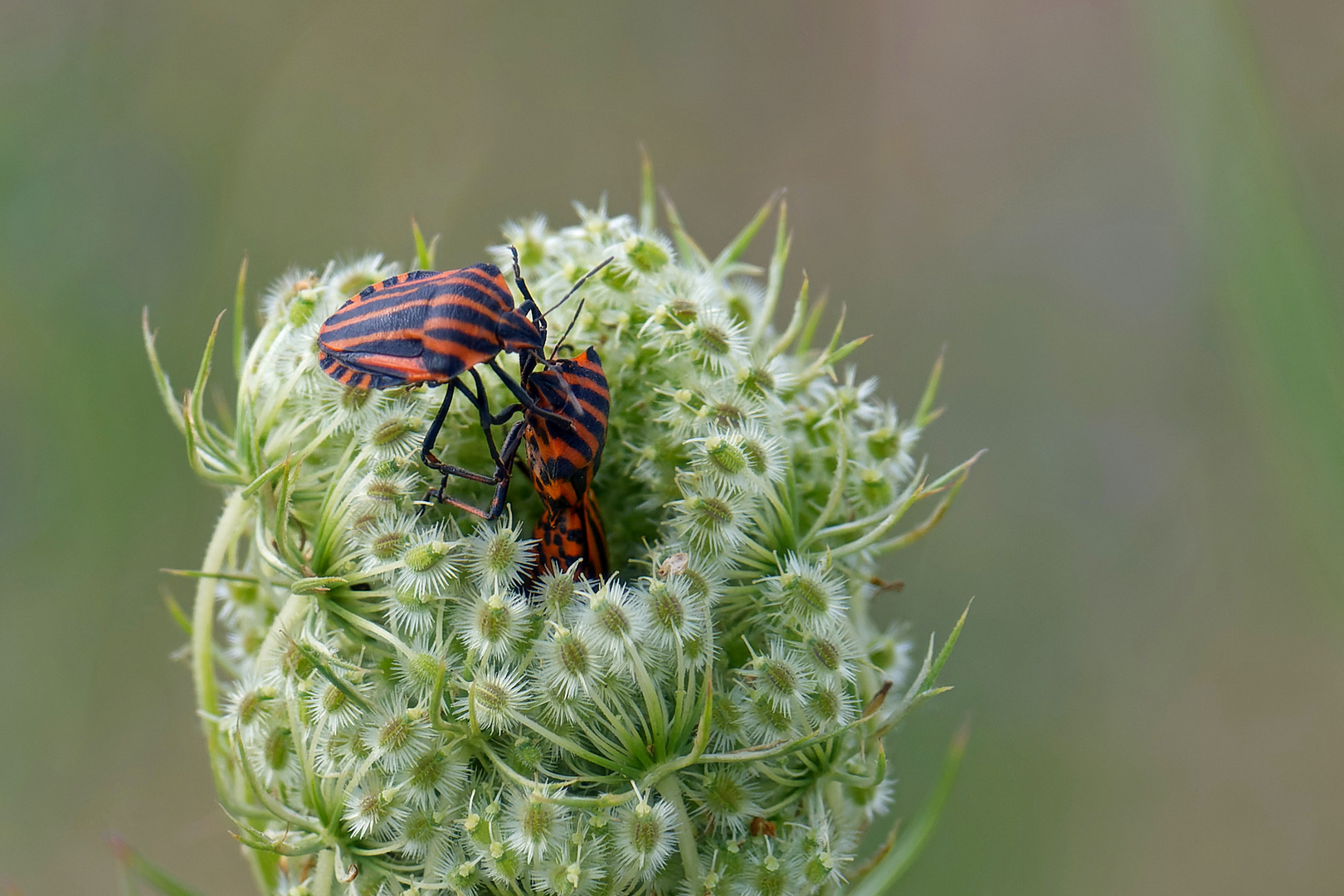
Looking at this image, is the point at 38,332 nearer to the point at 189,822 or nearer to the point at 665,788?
the point at 189,822

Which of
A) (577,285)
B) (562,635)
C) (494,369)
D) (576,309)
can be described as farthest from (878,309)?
(562,635)

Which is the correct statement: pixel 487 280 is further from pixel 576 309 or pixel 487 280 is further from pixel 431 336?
pixel 576 309

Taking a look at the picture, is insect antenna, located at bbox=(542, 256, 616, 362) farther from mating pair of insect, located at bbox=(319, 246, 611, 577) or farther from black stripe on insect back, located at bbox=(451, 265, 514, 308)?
black stripe on insect back, located at bbox=(451, 265, 514, 308)

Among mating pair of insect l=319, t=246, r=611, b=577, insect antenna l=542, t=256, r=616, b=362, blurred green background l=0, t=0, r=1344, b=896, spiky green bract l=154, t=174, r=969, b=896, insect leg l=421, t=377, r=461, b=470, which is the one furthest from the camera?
blurred green background l=0, t=0, r=1344, b=896

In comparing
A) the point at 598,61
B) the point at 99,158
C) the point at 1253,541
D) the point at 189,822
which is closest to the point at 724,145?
the point at 598,61

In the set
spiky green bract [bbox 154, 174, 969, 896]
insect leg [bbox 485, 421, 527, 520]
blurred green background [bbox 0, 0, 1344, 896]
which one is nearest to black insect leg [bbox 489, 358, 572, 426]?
insect leg [bbox 485, 421, 527, 520]
